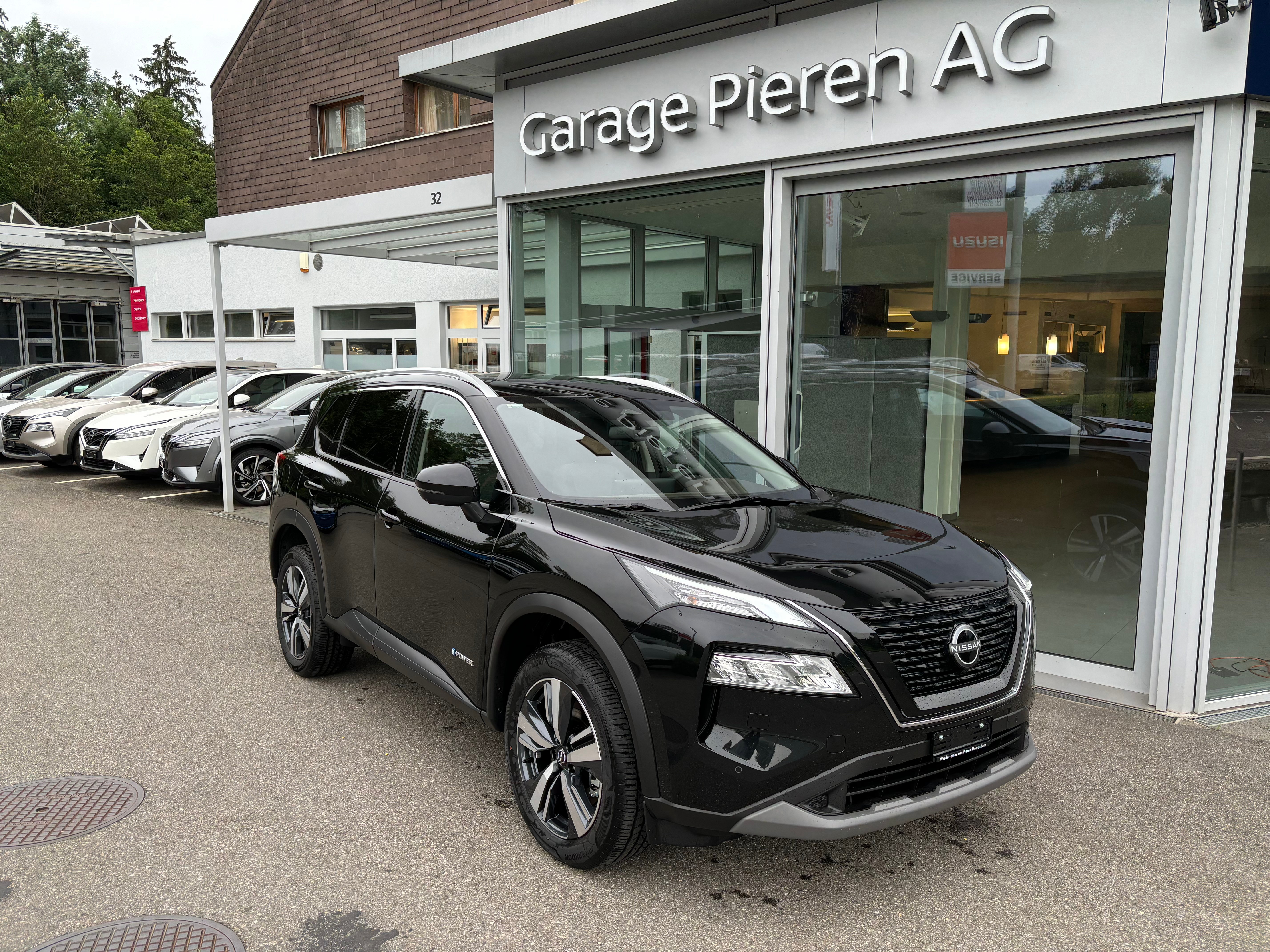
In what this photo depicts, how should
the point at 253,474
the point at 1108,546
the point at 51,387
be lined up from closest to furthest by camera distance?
the point at 1108,546 < the point at 253,474 < the point at 51,387

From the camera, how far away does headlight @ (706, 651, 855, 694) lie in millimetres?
2783

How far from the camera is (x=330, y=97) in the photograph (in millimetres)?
17797

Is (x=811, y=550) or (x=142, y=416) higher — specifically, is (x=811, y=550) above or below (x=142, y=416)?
above

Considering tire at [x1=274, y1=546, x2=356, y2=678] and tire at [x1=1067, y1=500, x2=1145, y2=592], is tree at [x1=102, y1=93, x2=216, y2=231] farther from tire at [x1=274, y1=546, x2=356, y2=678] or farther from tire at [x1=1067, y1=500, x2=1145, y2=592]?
tire at [x1=1067, y1=500, x2=1145, y2=592]

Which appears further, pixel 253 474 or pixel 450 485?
pixel 253 474

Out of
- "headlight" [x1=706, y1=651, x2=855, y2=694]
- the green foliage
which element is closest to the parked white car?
"headlight" [x1=706, y1=651, x2=855, y2=694]

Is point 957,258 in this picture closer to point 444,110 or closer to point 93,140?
point 444,110

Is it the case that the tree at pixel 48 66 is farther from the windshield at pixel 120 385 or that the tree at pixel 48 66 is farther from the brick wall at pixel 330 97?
the windshield at pixel 120 385

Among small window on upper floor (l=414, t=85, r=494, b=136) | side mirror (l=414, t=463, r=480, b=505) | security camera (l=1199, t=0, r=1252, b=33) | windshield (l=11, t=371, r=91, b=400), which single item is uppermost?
small window on upper floor (l=414, t=85, r=494, b=136)

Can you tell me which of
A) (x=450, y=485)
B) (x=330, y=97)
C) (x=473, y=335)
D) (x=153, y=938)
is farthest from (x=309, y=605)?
(x=330, y=97)

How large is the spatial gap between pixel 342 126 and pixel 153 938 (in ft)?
57.8

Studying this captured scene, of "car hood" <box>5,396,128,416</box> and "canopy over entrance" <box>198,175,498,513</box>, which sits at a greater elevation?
"canopy over entrance" <box>198,175,498,513</box>

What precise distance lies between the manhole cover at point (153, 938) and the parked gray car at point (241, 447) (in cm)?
898

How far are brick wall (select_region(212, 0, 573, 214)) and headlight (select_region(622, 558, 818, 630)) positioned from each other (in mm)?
12666
